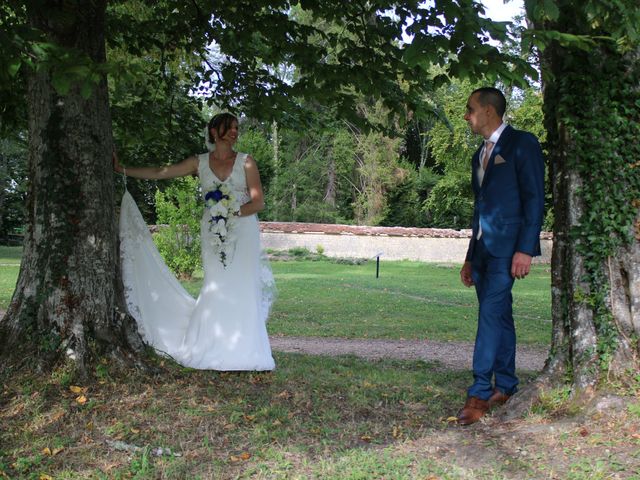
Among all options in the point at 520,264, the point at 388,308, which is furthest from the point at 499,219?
the point at 388,308

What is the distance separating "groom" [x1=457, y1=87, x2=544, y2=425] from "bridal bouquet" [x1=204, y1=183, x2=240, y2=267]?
208 cm

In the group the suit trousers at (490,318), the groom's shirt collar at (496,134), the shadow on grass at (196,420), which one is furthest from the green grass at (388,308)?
the groom's shirt collar at (496,134)

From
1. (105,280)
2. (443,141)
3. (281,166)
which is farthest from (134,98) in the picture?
(281,166)

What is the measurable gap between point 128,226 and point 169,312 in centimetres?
84

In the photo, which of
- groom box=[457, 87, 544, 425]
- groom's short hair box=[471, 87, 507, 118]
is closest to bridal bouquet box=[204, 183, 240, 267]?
groom box=[457, 87, 544, 425]

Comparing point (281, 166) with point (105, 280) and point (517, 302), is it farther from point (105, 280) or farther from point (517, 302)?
point (105, 280)

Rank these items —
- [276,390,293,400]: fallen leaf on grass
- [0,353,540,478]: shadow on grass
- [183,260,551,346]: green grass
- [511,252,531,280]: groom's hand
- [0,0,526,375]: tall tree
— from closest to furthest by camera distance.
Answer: [0,353,540,478]: shadow on grass, [0,0,526,375]: tall tree, [511,252,531,280]: groom's hand, [276,390,293,400]: fallen leaf on grass, [183,260,551,346]: green grass

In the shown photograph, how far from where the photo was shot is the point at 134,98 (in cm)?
891

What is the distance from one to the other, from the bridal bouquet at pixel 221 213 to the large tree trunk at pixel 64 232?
3.03 feet

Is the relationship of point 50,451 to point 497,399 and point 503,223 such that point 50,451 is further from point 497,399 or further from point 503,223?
point 503,223

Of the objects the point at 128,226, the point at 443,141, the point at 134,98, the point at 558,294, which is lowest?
the point at 558,294

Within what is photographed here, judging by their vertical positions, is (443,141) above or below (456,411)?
above

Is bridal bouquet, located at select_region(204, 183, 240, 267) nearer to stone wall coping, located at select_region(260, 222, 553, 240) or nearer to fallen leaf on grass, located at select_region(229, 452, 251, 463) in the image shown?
fallen leaf on grass, located at select_region(229, 452, 251, 463)

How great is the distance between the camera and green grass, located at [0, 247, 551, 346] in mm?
10312
